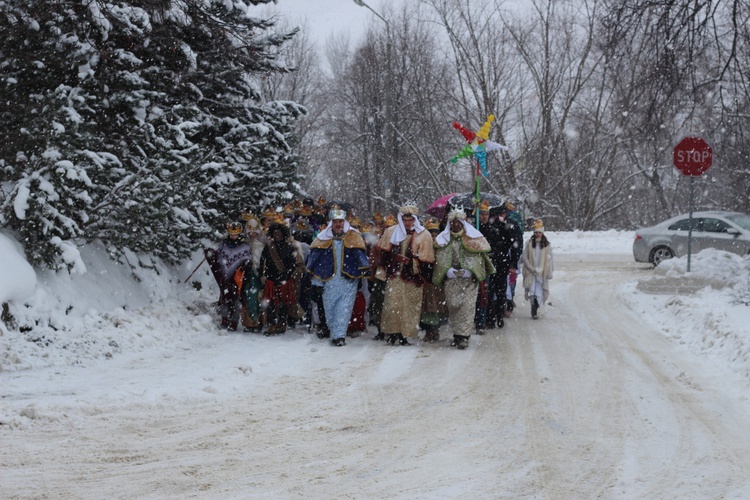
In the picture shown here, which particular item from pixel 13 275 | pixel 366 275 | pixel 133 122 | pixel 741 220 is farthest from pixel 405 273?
pixel 741 220

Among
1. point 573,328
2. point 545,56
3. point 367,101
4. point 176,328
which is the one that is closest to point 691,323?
point 573,328

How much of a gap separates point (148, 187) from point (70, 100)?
4.79 ft

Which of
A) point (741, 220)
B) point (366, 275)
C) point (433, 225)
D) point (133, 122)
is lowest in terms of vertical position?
point (366, 275)

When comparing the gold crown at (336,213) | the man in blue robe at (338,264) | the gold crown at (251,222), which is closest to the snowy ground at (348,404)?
the man in blue robe at (338,264)

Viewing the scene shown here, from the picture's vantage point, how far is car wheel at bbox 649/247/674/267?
67.7 feet

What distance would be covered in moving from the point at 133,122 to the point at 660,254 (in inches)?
563

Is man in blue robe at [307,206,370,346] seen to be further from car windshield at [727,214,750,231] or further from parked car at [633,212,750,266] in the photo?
car windshield at [727,214,750,231]

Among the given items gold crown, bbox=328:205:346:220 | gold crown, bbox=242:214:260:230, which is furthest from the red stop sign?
gold crown, bbox=242:214:260:230

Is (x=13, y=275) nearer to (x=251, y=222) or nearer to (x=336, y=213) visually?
(x=251, y=222)

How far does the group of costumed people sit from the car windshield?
939 cm

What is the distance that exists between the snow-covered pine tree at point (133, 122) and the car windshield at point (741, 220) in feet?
38.7

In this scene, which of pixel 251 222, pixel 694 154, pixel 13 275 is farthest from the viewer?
pixel 694 154

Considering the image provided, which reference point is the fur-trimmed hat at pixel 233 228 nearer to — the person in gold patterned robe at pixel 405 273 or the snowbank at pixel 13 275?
the person in gold patterned robe at pixel 405 273

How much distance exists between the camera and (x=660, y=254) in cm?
2078
